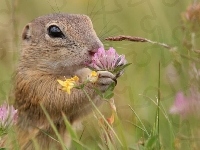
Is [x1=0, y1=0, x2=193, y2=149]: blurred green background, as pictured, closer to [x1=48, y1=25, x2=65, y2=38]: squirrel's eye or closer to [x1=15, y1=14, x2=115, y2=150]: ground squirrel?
[x1=15, y1=14, x2=115, y2=150]: ground squirrel

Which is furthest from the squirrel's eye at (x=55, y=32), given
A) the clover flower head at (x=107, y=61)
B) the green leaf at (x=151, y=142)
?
the green leaf at (x=151, y=142)

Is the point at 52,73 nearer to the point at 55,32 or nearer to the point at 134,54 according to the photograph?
the point at 55,32

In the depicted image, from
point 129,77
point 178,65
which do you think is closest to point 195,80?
point 178,65

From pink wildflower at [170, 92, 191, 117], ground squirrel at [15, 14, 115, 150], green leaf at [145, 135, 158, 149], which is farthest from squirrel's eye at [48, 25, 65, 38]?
green leaf at [145, 135, 158, 149]

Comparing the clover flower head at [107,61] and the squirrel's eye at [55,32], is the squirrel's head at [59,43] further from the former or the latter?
the clover flower head at [107,61]

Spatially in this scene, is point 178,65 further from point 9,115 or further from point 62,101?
point 62,101
